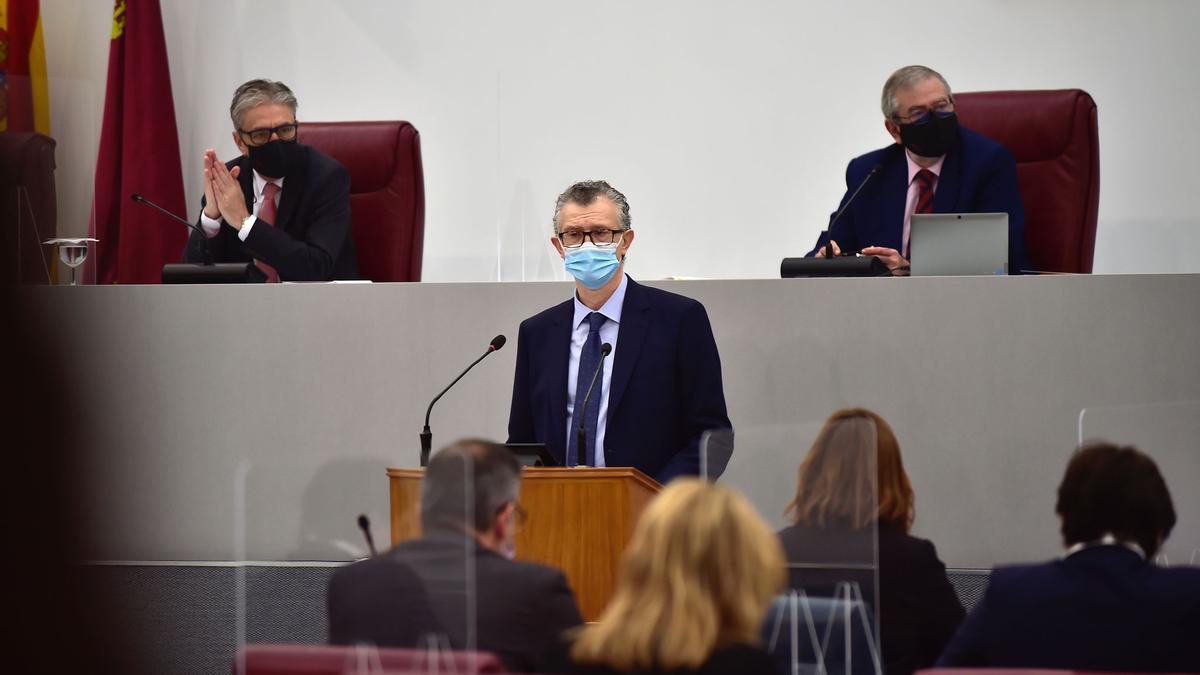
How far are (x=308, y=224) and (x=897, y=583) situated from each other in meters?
2.86

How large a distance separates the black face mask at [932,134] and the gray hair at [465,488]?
266cm

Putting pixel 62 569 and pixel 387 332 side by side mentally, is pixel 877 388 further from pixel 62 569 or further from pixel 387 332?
pixel 62 569

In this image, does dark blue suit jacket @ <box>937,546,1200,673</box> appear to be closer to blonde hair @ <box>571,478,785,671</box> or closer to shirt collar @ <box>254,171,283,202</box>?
blonde hair @ <box>571,478,785,671</box>

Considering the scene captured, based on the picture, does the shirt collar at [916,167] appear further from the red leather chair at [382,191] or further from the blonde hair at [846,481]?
the blonde hair at [846,481]

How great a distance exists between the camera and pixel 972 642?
2066 mm

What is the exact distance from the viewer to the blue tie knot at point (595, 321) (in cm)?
348

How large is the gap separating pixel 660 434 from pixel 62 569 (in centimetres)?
299

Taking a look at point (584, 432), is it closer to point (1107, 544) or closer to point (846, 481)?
point (846, 481)

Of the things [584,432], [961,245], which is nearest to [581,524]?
[584,432]

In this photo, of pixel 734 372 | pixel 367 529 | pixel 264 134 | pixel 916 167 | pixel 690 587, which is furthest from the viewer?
pixel 264 134

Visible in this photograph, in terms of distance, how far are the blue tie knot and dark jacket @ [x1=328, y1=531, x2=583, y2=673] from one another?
147 cm

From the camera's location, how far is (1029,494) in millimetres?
3824

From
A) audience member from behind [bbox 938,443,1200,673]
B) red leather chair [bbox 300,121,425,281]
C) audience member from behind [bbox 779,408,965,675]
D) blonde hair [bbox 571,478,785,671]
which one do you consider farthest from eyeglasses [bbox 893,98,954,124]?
blonde hair [bbox 571,478,785,671]

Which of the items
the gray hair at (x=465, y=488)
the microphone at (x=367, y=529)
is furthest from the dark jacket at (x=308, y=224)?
the gray hair at (x=465, y=488)
